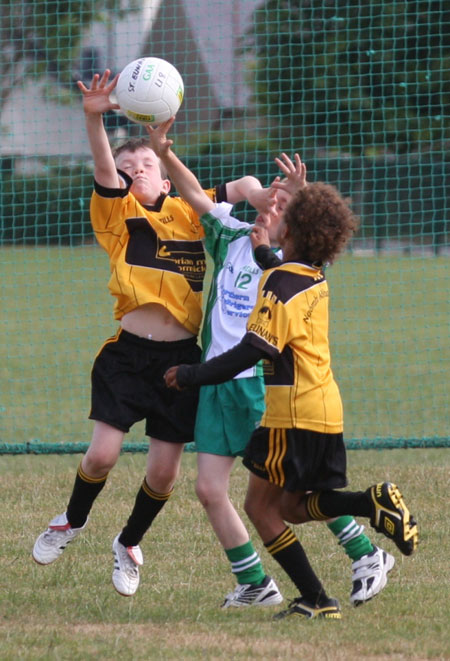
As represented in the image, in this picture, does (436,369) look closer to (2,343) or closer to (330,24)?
(330,24)

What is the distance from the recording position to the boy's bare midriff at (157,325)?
4.38m

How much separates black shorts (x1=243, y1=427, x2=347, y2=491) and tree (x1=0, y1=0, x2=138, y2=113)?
289 inches

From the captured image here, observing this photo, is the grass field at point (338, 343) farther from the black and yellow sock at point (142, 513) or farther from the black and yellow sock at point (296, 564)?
the black and yellow sock at point (296, 564)

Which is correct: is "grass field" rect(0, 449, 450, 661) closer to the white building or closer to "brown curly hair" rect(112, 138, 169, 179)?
"brown curly hair" rect(112, 138, 169, 179)

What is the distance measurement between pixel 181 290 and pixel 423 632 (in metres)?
1.60

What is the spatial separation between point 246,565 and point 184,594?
1.15 ft

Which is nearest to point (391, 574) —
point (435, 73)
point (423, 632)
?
point (423, 632)

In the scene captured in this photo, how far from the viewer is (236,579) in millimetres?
4523

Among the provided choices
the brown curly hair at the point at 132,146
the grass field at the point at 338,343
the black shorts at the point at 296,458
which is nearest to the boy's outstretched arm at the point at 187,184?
the brown curly hair at the point at 132,146

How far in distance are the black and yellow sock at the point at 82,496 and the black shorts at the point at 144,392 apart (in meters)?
0.26

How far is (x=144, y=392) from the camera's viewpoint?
435 centimetres

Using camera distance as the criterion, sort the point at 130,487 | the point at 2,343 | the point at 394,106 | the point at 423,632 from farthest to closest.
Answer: the point at 2,343, the point at 394,106, the point at 130,487, the point at 423,632

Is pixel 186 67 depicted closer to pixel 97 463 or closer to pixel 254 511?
pixel 97 463

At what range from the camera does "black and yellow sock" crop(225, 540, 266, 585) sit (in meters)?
4.17
